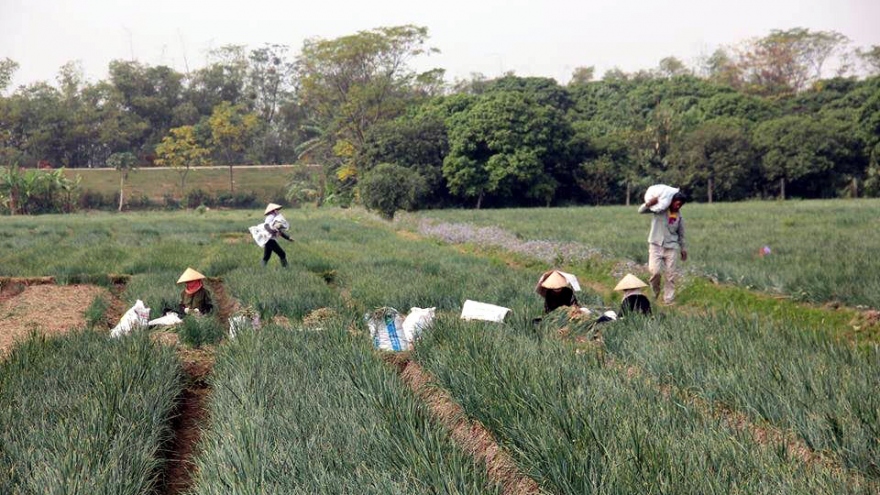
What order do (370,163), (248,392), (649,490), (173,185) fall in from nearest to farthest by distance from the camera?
(649,490)
(248,392)
(370,163)
(173,185)

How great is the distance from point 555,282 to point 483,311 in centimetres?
70

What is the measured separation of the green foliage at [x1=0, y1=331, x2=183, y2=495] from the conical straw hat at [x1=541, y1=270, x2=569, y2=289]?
3.17 m

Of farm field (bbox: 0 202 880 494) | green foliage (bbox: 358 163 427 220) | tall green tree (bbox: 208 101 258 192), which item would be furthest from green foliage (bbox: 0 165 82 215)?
farm field (bbox: 0 202 880 494)

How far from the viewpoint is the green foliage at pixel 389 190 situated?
89.0 ft

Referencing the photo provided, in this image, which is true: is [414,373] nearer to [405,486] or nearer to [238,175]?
[405,486]

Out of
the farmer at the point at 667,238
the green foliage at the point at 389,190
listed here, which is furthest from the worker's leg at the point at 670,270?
the green foliage at the point at 389,190

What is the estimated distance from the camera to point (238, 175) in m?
49.8

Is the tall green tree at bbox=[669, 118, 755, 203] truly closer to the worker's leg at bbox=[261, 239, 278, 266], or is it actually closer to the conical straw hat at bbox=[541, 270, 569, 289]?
the worker's leg at bbox=[261, 239, 278, 266]

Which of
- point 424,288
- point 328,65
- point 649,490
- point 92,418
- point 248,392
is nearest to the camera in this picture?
point 649,490

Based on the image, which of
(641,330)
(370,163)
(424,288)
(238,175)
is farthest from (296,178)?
(641,330)

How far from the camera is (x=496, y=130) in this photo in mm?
33500

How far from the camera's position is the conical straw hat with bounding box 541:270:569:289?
601cm

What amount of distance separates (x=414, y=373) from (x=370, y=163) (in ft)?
99.9

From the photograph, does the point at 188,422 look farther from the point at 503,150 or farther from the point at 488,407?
the point at 503,150
